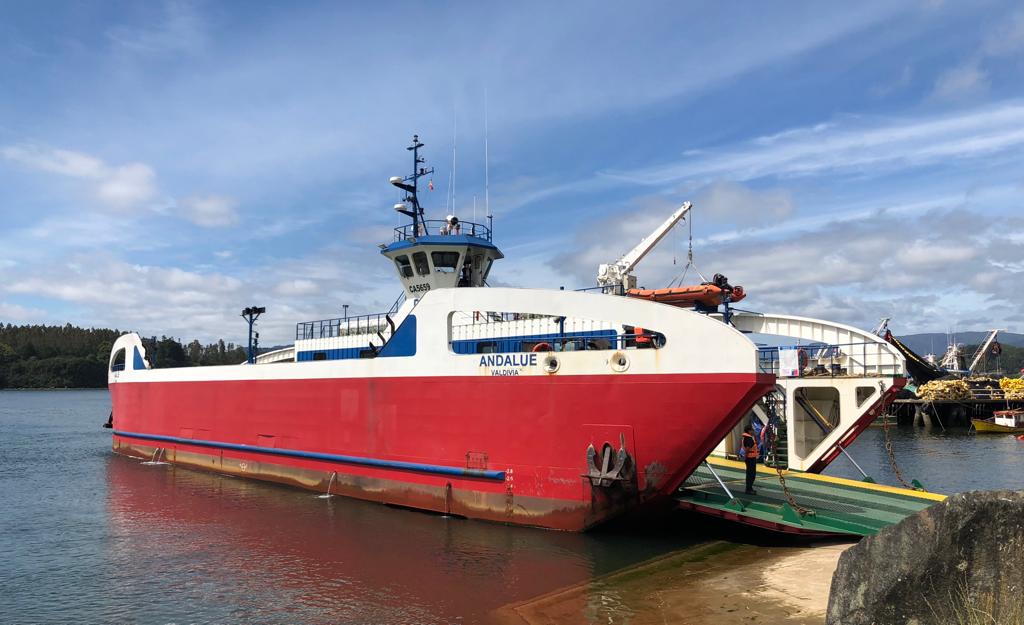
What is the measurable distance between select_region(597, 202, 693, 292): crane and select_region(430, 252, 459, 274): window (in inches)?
250

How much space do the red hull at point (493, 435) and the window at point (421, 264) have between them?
4.10 metres

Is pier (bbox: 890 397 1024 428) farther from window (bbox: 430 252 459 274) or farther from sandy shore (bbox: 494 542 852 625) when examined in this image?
sandy shore (bbox: 494 542 852 625)

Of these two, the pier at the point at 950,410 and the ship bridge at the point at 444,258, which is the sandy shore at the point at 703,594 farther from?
the pier at the point at 950,410

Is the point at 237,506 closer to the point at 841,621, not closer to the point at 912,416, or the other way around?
the point at 841,621

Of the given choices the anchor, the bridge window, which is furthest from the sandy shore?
the bridge window

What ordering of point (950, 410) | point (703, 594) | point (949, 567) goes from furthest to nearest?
point (950, 410)
point (703, 594)
point (949, 567)

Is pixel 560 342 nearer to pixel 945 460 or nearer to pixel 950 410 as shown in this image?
pixel 945 460

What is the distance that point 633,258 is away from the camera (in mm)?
23141

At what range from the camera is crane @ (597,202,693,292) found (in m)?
22.3

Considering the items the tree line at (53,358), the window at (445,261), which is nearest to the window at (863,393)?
the window at (445,261)

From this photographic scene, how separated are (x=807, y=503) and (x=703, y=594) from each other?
14.1 ft

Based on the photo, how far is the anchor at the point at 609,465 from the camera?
437 inches

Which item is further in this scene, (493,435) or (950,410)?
(950,410)

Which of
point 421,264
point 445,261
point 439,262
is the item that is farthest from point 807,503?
point 421,264
